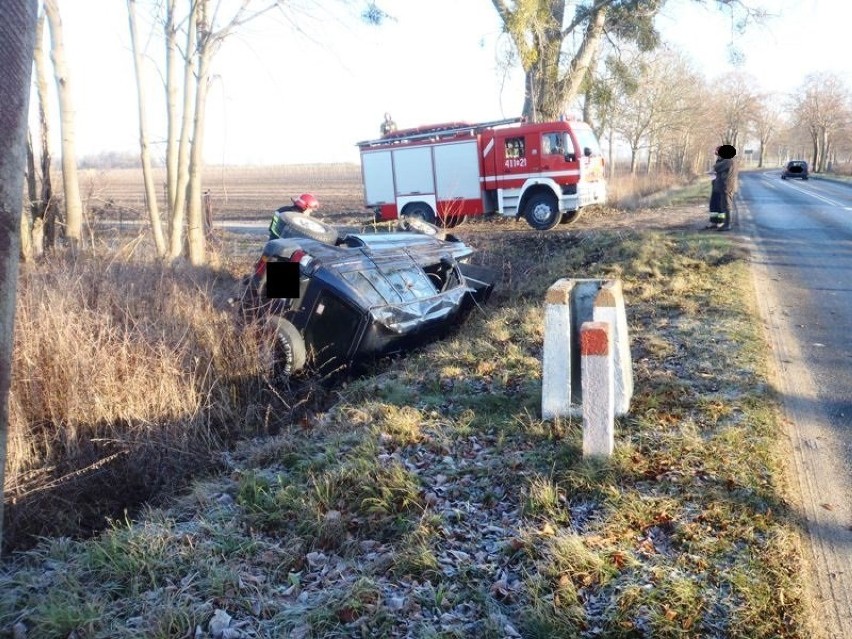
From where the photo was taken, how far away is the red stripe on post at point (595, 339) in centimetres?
387

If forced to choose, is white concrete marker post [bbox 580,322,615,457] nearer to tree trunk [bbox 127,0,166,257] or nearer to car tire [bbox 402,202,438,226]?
tree trunk [bbox 127,0,166,257]

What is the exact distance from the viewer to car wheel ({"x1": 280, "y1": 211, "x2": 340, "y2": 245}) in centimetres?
839

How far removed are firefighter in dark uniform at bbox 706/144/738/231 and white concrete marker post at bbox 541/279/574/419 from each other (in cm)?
1029

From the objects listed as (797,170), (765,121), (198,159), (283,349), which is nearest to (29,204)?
(198,159)

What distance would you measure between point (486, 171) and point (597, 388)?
51.5ft

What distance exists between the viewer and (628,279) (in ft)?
30.7

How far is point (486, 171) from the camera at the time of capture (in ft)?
→ 62.4

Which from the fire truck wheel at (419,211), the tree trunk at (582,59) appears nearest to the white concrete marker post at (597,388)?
the fire truck wheel at (419,211)

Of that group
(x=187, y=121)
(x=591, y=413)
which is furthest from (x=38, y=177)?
(x=591, y=413)

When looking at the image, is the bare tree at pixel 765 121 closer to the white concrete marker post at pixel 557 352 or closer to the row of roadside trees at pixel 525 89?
the row of roadside trees at pixel 525 89

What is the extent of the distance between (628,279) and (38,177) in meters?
10.1

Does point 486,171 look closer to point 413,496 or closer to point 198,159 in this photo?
point 198,159

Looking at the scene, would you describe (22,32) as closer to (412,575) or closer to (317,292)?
(412,575)

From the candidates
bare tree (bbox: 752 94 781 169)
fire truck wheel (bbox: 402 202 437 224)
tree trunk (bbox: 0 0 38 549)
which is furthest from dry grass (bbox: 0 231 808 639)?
bare tree (bbox: 752 94 781 169)
